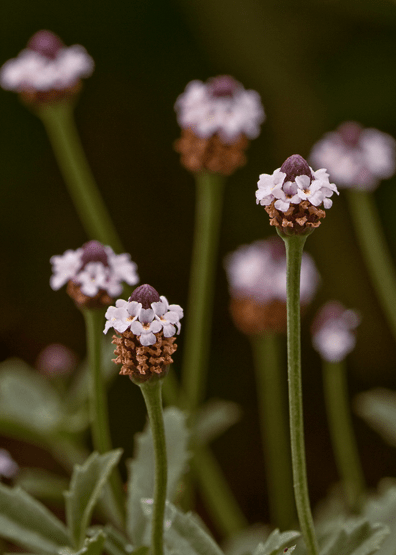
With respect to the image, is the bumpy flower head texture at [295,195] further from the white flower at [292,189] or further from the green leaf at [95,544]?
the green leaf at [95,544]

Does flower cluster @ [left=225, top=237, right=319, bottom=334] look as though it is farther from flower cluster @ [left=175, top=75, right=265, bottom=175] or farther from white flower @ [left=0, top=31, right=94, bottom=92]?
white flower @ [left=0, top=31, right=94, bottom=92]

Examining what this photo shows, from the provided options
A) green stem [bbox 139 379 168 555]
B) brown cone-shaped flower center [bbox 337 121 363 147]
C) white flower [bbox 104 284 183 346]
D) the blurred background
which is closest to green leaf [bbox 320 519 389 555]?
green stem [bbox 139 379 168 555]

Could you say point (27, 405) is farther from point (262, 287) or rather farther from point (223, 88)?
point (223, 88)

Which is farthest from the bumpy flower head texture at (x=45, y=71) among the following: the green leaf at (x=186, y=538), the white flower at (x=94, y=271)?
the green leaf at (x=186, y=538)

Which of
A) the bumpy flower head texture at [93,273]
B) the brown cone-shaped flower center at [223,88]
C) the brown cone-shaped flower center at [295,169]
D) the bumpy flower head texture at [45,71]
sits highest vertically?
the bumpy flower head texture at [45,71]

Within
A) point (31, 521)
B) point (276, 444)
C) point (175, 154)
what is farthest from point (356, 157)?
point (175, 154)

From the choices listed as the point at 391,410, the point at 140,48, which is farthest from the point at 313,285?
the point at 140,48

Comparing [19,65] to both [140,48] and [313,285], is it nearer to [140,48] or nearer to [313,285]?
[313,285]
